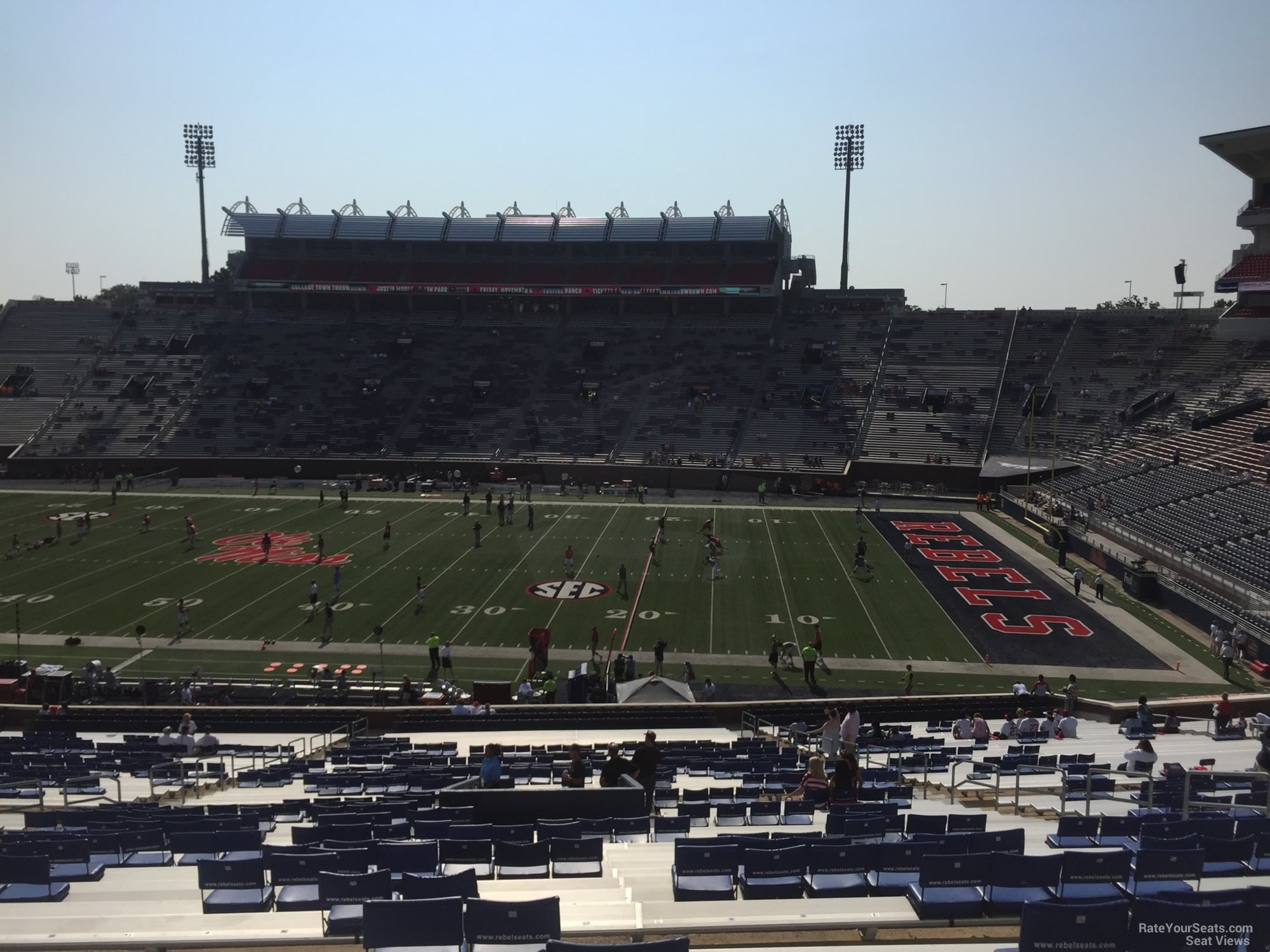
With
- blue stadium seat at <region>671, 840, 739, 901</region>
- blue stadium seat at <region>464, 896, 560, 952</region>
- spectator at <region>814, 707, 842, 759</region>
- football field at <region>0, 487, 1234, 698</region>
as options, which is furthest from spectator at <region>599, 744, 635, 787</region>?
football field at <region>0, 487, 1234, 698</region>

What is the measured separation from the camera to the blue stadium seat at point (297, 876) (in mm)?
8008

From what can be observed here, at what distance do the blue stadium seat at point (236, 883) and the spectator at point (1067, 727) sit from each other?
16.2m

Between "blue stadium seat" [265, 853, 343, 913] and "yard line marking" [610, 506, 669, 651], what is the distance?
63.2 ft

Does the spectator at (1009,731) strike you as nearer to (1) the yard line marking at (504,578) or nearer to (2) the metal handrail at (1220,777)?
(2) the metal handrail at (1220,777)

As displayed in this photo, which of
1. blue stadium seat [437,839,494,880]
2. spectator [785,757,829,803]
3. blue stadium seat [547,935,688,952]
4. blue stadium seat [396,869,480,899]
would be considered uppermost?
blue stadium seat [547,935,688,952]

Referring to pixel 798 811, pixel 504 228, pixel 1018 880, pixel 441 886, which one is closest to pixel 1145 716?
pixel 798 811

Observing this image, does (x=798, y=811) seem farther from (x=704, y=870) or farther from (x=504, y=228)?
(x=504, y=228)

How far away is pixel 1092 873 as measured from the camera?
7770 mm

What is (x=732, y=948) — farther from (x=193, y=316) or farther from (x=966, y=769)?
(x=193, y=316)

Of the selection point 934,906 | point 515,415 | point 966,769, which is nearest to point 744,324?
point 515,415

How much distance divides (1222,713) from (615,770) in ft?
46.8

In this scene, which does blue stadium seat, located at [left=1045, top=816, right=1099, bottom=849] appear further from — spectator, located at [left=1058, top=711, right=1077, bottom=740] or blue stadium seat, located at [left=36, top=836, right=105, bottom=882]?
spectator, located at [left=1058, top=711, right=1077, bottom=740]

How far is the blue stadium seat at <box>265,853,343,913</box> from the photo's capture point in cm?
801

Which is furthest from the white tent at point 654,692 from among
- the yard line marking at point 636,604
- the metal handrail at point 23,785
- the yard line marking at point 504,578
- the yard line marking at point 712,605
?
the metal handrail at point 23,785
